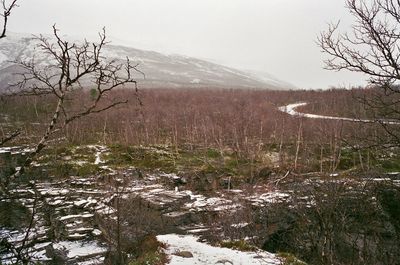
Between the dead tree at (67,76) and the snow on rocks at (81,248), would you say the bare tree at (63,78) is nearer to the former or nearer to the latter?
the dead tree at (67,76)

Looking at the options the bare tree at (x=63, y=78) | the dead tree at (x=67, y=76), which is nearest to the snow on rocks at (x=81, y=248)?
the bare tree at (x=63, y=78)

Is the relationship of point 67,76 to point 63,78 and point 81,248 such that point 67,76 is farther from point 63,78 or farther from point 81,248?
point 81,248

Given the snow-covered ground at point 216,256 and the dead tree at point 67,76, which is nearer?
the dead tree at point 67,76

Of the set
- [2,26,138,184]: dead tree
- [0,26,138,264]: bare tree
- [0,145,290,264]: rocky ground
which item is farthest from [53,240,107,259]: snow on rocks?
[2,26,138,184]: dead tree

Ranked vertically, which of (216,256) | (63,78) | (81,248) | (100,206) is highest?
(63,78)

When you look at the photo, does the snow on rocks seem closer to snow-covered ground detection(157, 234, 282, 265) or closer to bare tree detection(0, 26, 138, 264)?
snow-covered ground detection(157, 234, 282, 265)

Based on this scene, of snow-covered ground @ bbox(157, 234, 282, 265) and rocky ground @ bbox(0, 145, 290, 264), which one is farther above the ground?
snow-covered ground @ bbox(157, 234, 282, 265)

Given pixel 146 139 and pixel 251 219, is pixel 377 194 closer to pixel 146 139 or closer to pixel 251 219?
pixel 251 219

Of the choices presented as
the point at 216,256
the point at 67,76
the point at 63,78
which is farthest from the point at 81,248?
the point at 67,76

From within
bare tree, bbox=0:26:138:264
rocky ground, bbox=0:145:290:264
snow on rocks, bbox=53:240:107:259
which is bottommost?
snow on rocks, bbox=53:240:107:259

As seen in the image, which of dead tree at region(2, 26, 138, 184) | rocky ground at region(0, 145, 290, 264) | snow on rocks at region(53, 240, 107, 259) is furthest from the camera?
rocky ground at region(0, 145, 290, 264)

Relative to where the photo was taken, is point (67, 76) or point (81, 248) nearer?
point (67, 76)

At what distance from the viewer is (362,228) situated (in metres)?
21.2

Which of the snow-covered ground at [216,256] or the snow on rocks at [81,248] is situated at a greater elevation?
the snow-covered ground at [216,256]
